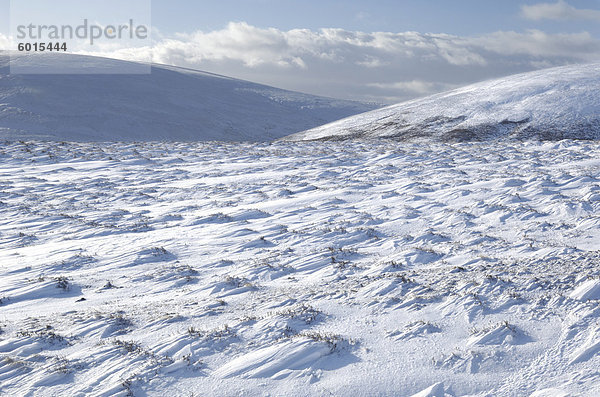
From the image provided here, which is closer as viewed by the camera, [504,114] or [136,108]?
[504,114]

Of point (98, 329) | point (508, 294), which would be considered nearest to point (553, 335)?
point (508, 294)

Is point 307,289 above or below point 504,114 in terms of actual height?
below

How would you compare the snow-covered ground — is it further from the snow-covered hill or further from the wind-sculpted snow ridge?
the snow-covered hill

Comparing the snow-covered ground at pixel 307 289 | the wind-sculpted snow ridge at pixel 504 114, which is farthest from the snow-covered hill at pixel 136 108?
the snow-covered ground at pixel 307 289

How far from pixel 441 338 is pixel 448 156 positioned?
18.2 metres

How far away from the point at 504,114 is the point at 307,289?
32.8m

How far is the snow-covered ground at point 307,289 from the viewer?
4801mm

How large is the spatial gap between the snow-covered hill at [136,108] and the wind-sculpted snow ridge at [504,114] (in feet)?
75.7

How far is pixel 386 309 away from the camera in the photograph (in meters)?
6.29

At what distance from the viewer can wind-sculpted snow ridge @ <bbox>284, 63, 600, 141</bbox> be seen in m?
31.8

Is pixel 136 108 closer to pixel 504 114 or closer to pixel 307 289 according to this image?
pixel 504 114

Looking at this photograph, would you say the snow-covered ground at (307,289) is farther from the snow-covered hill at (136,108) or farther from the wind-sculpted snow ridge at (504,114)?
the snow-covered hill at (136,108)

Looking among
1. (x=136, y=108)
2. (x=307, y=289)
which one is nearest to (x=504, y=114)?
(x=307, y=289)

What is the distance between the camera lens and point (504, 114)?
35125mm
